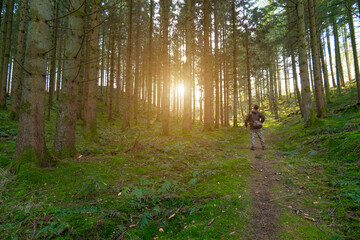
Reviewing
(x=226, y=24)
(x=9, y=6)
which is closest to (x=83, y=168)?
(x=9, y=6)

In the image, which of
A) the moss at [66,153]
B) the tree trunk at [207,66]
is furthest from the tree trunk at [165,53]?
the moss at [66,153]

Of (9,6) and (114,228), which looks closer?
(114,228)

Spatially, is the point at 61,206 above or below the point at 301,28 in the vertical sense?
below

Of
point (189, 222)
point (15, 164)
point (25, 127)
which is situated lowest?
point (189, 222)

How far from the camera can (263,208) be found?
2.76 m

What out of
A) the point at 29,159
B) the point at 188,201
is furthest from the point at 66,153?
the point at 188,201

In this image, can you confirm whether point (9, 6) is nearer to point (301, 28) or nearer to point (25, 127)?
point (25, 127)

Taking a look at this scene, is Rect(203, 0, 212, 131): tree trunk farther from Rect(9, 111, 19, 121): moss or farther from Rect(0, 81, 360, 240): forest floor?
Rect(9, 111, 19, 121): moss

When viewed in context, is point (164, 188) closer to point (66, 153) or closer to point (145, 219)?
point (145, 219)

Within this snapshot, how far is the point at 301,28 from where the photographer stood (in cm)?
961

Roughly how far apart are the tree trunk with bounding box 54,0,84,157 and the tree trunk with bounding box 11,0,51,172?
112 centimetres

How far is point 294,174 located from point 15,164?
6.61 m

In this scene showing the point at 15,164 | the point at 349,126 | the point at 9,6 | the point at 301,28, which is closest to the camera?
the point at 15,164

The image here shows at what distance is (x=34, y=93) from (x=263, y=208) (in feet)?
17.8
